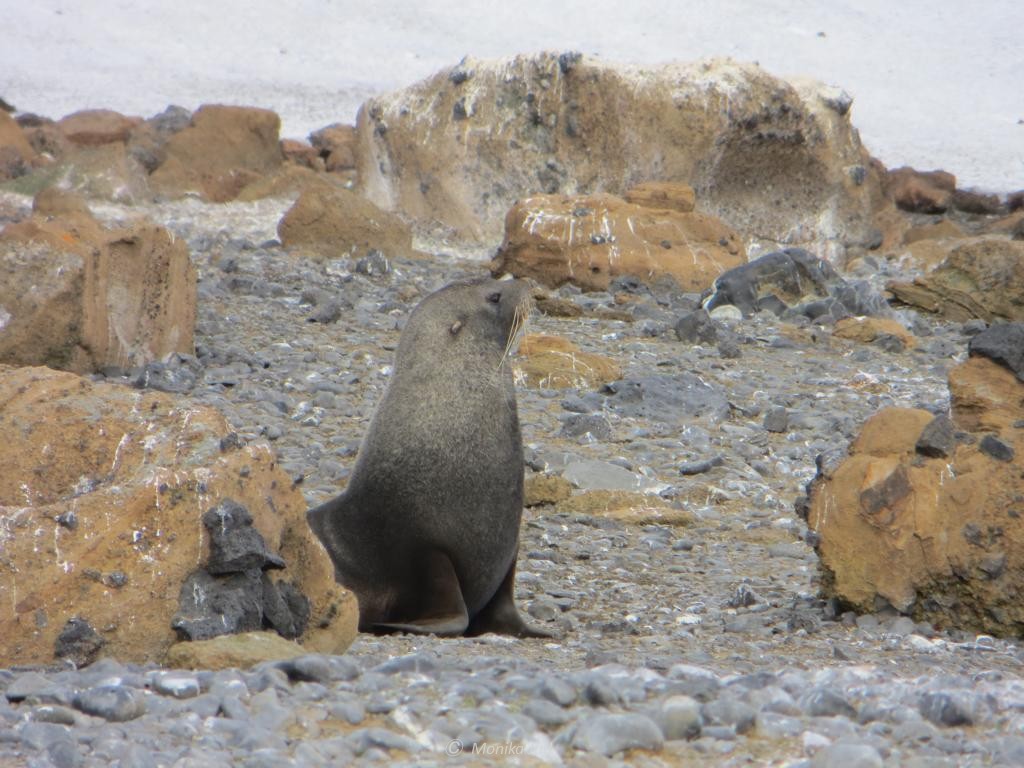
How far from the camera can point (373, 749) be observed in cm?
266

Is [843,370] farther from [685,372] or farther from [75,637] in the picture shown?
[75,637]

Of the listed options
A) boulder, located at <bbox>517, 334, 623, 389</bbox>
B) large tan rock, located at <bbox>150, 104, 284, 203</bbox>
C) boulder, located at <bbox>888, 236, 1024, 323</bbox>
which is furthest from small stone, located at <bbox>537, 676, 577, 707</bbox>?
large tan rock, located at <bbox>150, 104, 284, 203</bbox>

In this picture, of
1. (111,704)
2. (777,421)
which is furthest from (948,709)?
(777,421)

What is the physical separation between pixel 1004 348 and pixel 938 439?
1.38 feet

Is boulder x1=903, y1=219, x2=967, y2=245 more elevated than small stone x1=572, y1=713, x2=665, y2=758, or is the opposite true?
boulder x1=903, y1=219, x2=967, y2=245

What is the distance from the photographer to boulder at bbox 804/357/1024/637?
4.57 m

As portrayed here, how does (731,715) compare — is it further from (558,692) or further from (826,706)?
(558,692)

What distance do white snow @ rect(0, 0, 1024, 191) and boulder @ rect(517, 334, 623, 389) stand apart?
21385 mm

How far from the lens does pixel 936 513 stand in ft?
15.3

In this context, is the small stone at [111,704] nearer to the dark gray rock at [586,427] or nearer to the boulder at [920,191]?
the dark gray rock at [586,427]

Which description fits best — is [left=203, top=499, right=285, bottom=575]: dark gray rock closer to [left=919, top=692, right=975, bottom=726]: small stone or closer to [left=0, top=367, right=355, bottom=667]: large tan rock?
[left=0, top=367, right=355, bottom=667]: large tan rock

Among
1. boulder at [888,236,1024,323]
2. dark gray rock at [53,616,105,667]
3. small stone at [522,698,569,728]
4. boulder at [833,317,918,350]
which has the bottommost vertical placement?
dark gray rock at [53,616,105,667]

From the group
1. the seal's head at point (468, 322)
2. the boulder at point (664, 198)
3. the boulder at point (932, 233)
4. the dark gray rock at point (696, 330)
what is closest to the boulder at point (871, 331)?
the dark gray rock at point (696, 330)

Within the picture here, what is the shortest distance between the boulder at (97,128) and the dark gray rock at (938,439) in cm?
1896
